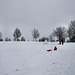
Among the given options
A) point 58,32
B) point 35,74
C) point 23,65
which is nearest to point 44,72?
point 35,74

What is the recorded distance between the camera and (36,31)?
64938 mm

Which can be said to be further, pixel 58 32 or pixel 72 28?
pixel 58 32

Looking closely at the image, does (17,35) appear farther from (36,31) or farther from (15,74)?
(15,74)

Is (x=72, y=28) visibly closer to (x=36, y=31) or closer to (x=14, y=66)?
(x=36, y=31)

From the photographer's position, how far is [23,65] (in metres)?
6.00

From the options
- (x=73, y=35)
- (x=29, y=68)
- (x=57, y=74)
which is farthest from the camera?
(x=73, y=35)

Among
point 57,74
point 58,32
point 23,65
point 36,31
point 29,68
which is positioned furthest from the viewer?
point 36,31

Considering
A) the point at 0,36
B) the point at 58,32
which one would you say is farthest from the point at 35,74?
the point at 0,36

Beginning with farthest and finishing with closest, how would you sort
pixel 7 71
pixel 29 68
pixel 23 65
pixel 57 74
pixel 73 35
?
pixel 73 35 < pixel 23 65 < pixel 29 68 < pixel 7 71 < pixel 57 74

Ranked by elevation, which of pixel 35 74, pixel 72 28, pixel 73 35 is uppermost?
pixel 72 28

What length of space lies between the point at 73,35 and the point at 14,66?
123ft

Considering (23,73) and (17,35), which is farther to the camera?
(17,35)

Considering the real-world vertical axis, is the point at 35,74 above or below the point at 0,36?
below

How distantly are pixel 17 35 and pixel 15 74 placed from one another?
59622 mm
